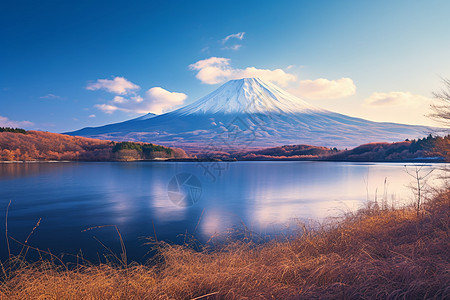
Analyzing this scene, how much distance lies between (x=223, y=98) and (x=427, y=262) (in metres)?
163

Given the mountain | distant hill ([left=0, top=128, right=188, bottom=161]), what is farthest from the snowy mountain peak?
distant hill ([left=0, top=128, right=188, bottom=161])

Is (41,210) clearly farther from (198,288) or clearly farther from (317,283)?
(317,283)

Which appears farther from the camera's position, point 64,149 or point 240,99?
point 240,99

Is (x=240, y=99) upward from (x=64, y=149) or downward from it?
upward

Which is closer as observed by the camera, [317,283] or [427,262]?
[317,283]

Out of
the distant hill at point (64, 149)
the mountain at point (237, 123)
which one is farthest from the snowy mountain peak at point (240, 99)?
the distant hill at point (64, 149)

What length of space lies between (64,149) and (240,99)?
102978mm

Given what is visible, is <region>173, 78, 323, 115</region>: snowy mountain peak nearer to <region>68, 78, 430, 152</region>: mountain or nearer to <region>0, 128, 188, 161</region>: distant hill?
<region>68, 78, 430, 152</region>: mountain

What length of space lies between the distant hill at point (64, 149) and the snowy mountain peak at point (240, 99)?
7413 centimetres

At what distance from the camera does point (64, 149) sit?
6325cm

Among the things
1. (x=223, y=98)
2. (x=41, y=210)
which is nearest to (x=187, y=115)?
(x=223, y=98)

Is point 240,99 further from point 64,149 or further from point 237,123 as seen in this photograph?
point 64,149

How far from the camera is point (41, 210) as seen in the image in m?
11.4

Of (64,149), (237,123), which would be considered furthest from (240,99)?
(64,149)
